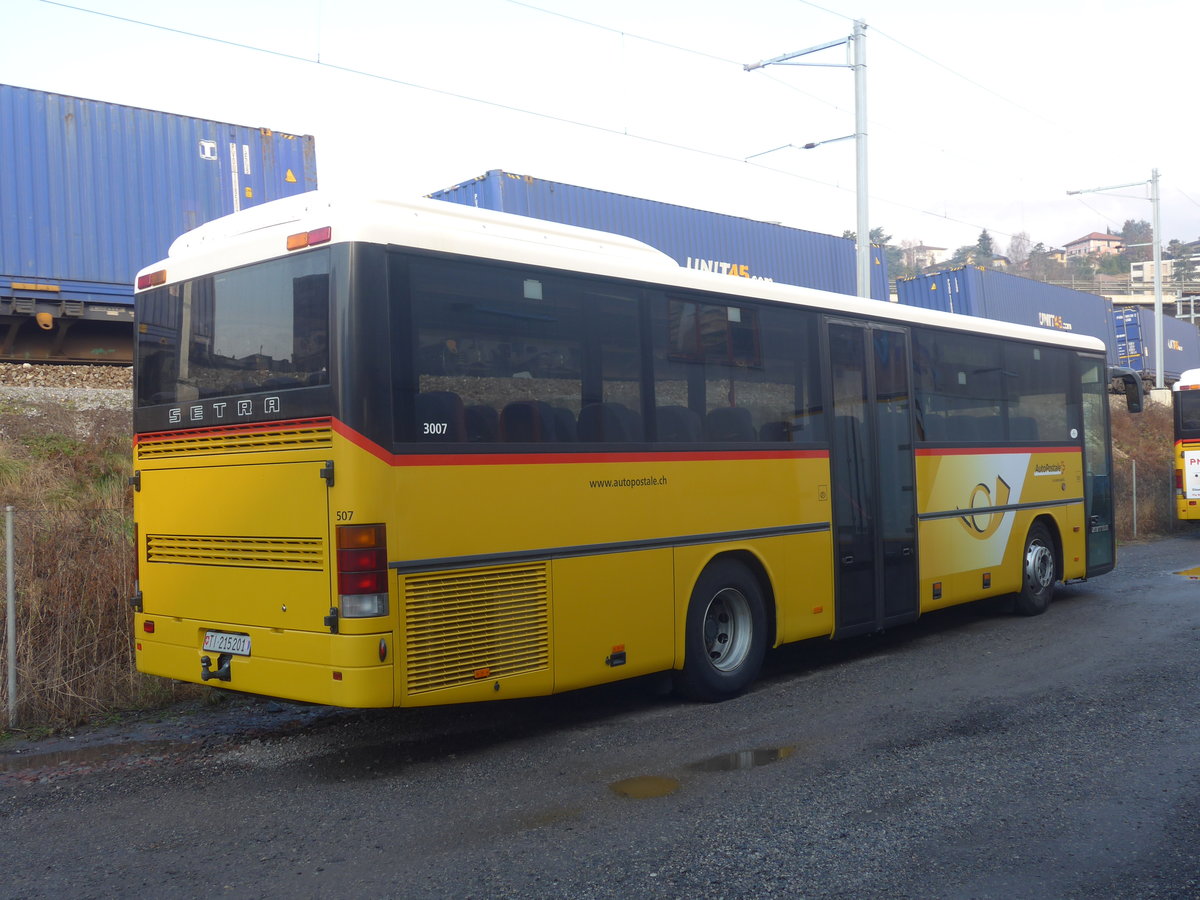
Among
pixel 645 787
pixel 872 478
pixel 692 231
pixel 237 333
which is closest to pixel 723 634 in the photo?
pixel 872 478

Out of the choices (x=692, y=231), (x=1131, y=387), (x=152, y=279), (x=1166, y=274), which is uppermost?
(x=1166, y=274)

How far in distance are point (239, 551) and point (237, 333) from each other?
123 centimetres

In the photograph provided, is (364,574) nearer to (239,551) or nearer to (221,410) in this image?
(239,551)

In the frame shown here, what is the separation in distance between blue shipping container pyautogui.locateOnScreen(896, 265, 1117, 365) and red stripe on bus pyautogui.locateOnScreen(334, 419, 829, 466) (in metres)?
22.2

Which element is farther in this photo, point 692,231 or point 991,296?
point 991,296

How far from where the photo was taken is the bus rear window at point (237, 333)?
18.8 feet

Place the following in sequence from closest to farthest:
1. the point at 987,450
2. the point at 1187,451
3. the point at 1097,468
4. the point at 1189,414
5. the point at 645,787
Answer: the point at 645,787 < the point at 987,450 < the point at 1097,468 < the point at 1187,451 < the point at 1189,414

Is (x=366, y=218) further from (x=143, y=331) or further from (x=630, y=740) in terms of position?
(x=630, y=740)

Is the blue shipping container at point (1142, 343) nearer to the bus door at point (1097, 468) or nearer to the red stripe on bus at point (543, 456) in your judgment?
the bus door at point (1097, 468)

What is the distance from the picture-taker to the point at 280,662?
5.79 meters

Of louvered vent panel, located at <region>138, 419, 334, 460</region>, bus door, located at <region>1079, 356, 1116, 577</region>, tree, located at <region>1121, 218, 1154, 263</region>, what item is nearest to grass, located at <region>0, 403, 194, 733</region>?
louvered vent panel, located at <region>138, 419, 334, 460</region>

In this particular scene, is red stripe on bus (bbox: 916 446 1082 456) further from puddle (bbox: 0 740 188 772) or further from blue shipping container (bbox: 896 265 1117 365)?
blue shipping container (bbox: 896 265 1117 365)

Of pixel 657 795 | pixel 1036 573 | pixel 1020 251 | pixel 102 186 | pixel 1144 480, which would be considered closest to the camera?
pixel 657 795

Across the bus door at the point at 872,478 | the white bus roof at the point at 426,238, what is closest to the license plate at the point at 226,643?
the white bus roof at the point at 426,238
